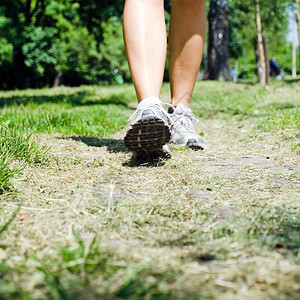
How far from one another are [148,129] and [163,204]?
0.56 m

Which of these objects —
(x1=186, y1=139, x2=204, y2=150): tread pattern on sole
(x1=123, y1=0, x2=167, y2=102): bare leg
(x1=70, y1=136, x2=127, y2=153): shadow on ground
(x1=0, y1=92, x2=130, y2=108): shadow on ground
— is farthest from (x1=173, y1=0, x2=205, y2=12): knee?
(x1=0, y1=92, x2=130, y2=108): shadow on ground

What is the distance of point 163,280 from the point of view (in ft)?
2.58

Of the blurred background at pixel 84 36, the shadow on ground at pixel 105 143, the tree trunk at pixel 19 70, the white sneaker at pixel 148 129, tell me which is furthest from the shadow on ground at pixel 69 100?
the tree trunk at pixel 19 70

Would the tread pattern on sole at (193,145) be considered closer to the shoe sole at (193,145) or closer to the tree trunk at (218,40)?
the shoe sole at (193,145)

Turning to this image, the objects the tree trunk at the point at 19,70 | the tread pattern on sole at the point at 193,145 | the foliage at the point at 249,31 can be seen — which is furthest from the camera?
the tree trunk at the point at 19,70

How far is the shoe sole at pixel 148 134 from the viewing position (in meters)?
1.79

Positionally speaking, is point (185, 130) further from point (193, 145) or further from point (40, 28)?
point (40, 28)

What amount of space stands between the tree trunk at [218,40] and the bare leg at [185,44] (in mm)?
10531

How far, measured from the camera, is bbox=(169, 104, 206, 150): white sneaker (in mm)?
2381

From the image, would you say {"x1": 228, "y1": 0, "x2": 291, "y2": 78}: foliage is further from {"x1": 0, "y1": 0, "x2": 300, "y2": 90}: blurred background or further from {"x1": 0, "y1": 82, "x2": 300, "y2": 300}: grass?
{"x1": 0, "y1": 82, "x2": 300, "y2": 300}: grass

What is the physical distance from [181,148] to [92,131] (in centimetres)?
105

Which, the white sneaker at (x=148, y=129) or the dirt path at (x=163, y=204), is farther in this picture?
the white sneaker at (x=148, y=129)

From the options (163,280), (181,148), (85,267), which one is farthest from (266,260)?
(181,148)

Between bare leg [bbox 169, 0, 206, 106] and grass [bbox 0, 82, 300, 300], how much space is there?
0.48 m
